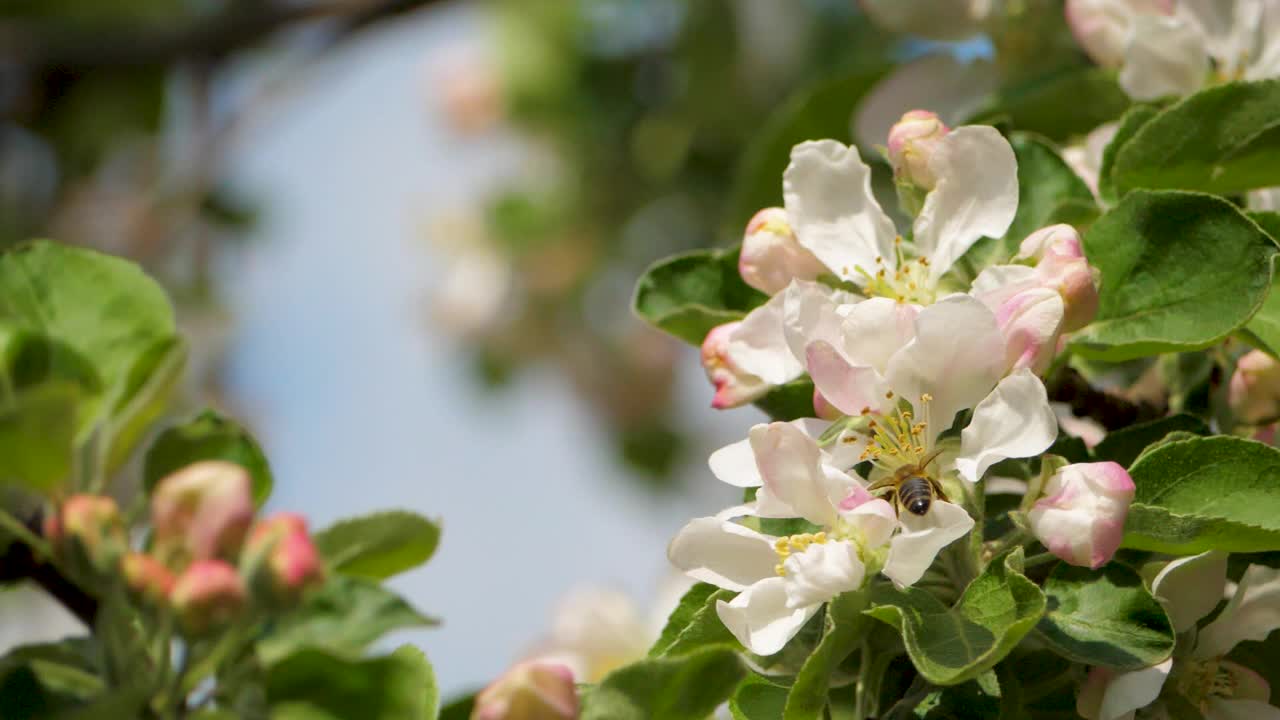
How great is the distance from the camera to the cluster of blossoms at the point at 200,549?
0.83 m

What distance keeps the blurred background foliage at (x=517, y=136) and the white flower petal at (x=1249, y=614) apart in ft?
4.91

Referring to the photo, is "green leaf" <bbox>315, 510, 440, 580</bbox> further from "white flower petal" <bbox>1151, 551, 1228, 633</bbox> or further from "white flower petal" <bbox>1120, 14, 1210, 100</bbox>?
"white flower petal" <bbox>1120, 14, 1210, 100</bbox>

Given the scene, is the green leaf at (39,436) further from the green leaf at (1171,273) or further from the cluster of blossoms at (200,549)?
the green leaf at (1171,273)

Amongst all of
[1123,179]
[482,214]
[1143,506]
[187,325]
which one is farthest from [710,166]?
[1143,506]

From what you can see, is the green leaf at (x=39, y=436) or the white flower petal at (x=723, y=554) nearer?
the green leaf at (x=39, y=436)

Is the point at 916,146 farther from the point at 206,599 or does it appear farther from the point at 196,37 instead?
the point at 196,37

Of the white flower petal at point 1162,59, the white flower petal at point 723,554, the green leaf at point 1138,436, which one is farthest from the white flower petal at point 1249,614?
the white flower petal at point 1162,59

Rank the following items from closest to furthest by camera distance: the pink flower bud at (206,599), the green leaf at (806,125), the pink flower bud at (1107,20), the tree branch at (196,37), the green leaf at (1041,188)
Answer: the pink flower bud at (206,599) → the green leaf at (1041,188) → the pink flower bud at (1107,20) → the green leaf at (806,125) → the tree branch at (196,37)

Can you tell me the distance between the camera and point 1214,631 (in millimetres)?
1031

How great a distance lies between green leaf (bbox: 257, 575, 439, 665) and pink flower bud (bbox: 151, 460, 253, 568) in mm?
96

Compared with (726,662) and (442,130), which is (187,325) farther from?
(726,662)

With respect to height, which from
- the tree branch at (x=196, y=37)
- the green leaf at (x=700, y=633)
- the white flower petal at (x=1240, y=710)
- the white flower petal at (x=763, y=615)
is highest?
the tree branch at (x=196, y=37)

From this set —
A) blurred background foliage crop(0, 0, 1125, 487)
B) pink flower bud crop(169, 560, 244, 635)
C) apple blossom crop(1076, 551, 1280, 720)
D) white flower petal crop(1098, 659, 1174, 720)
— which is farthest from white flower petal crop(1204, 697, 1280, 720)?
blurred background foliage crop(0, 0, 1125, 487)

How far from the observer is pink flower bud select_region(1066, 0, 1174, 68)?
1306 millimetres
